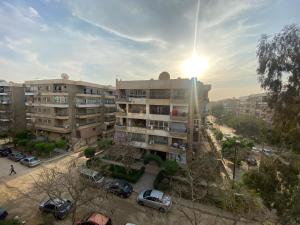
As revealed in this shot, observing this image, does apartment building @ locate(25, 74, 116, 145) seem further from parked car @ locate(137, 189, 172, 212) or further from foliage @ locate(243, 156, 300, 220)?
foliage @ locate(243, 156, 300, 220)

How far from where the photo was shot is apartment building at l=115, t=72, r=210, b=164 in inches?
992

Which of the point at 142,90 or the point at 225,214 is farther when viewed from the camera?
the point at 142,90

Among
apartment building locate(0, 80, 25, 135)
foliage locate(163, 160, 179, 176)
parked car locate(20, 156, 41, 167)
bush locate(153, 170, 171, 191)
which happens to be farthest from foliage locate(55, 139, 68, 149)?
foliage locate(163, 160, 179, 176)

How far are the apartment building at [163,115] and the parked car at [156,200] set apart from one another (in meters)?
8.60

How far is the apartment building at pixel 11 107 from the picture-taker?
41875 mm

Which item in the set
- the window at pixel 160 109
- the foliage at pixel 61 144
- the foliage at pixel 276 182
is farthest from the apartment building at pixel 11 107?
the foliage at pixel 276 182

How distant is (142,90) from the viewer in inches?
1128

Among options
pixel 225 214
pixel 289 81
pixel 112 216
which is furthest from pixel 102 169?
pixel 289 81

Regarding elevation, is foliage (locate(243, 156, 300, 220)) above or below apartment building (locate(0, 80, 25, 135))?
below

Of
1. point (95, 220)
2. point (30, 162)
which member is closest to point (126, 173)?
point (95, 220)

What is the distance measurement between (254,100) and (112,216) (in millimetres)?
83805

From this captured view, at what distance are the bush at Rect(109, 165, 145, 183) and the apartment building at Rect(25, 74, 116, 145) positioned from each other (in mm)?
15242

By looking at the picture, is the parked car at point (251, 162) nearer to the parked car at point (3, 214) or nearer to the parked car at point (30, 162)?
the parked car at point (3, 214)

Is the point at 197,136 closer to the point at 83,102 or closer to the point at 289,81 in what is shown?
the point at 289,81
